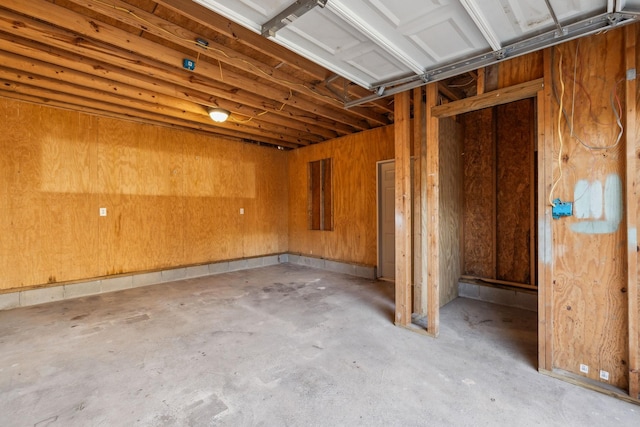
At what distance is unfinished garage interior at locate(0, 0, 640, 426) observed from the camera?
1.94 metres

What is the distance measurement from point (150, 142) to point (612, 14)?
19.3 feet

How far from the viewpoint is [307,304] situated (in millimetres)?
3957

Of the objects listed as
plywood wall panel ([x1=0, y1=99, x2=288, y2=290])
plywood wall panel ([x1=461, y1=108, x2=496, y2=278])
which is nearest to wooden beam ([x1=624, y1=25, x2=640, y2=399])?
plywood wall panel ([x1=461, y1=108, x2=496, y2=278])

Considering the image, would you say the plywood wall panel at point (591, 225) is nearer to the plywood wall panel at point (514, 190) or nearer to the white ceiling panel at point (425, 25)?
the white ceiling panel at point (425, 25)

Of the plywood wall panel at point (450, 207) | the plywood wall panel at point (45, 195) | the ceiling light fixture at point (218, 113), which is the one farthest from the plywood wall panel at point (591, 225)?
the plywood wall panel at point (45, 195)

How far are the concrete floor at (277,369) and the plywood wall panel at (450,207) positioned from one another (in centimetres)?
37

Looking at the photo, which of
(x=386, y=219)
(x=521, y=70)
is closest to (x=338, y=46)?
(x=521, y=70)

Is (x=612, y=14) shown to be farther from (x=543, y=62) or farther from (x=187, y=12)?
(x=187, y=12)

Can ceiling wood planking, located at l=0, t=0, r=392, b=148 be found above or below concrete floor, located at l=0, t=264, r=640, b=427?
above

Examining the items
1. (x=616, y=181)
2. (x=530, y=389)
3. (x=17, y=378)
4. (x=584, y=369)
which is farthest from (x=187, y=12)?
(x=584, y=369)

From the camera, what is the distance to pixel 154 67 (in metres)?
3.12

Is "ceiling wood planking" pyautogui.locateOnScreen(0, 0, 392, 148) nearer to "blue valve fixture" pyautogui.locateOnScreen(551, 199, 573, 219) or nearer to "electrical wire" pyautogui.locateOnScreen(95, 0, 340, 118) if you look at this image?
"electrical wire" pyautogui.locateOnScreen(95, 0, 340, 118)

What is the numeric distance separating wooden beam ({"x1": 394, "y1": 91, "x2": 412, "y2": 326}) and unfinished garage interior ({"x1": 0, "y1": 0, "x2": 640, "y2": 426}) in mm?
24

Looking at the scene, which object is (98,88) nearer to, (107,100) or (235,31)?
(107,100)
